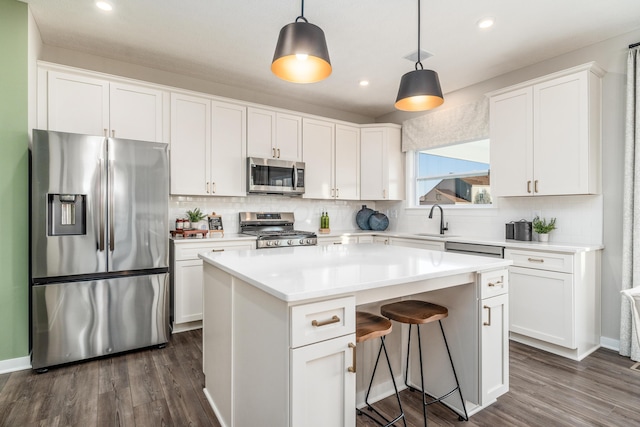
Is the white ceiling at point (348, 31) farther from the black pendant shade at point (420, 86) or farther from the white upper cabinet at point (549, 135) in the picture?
the black pendant shade at point (420, 86)

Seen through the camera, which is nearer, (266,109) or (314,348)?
(314,348)

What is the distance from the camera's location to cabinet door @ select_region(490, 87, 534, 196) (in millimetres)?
3207

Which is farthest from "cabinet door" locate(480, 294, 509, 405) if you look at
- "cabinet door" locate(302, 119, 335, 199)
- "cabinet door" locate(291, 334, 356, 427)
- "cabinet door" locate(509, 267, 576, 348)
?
"cabinet door" locate(302, 119, 335, 199)

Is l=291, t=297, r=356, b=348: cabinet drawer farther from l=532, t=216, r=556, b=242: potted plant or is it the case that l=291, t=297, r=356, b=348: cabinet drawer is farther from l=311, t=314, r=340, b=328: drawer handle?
l=532, t=216, r=556, b=242: potted plant

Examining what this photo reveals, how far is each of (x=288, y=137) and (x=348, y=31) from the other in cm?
164

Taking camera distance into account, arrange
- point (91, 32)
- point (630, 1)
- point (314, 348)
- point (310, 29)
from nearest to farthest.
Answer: point (314, 348) < point (310, 29) < point (630, 1) < point (91, 32)

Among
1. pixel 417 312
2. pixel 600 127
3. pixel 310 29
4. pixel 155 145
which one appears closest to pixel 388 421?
pixel 417 312

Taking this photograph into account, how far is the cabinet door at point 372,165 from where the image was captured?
4.80 meters

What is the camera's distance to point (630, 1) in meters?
2.46

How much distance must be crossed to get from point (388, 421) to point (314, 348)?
1004mm

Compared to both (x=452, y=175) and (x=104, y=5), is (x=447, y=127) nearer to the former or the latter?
(x=452, y=175)

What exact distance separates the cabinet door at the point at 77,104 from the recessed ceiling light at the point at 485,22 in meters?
3.37

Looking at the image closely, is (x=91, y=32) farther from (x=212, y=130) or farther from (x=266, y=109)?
(x=266, y=109)

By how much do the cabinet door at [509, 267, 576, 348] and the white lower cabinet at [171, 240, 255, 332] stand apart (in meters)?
2.98
